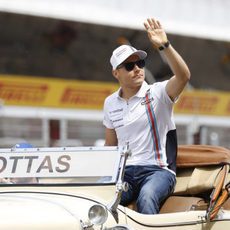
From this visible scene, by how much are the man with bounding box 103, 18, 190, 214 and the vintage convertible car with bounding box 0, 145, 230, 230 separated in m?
0.19

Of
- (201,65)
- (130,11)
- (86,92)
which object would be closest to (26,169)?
(86,92)

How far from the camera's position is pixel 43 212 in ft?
12.6

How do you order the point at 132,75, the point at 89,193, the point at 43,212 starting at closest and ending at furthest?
the point at 43,212
the point at 89,193
the point at 132,75

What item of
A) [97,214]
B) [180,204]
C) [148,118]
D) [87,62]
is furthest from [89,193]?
[87,62]

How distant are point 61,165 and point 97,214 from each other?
2.09 feet

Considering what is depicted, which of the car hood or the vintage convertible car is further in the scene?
the vintage convertible car

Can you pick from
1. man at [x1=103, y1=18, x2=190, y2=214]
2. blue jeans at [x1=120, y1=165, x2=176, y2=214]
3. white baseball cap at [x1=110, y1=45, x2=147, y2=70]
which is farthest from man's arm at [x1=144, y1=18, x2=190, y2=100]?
blue jeans at [x1=120, y1=165, x2=176, y2=214]

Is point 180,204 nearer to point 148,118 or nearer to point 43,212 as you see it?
point 148,118

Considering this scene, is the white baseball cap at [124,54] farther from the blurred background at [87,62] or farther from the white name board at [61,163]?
the blurred background at [87,62]

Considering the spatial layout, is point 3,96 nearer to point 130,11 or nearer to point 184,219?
point 130,11

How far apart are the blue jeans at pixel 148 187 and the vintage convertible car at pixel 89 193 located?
0.10 m

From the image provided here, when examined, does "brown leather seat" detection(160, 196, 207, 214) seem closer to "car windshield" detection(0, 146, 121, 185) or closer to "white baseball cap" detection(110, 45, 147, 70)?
"car windshield" detection(0, 146, 121, 185)

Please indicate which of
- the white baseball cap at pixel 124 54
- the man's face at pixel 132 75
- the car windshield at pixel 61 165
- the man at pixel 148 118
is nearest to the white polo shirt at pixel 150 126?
the man at pixel 148 118

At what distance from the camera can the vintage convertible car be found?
3854 mm
